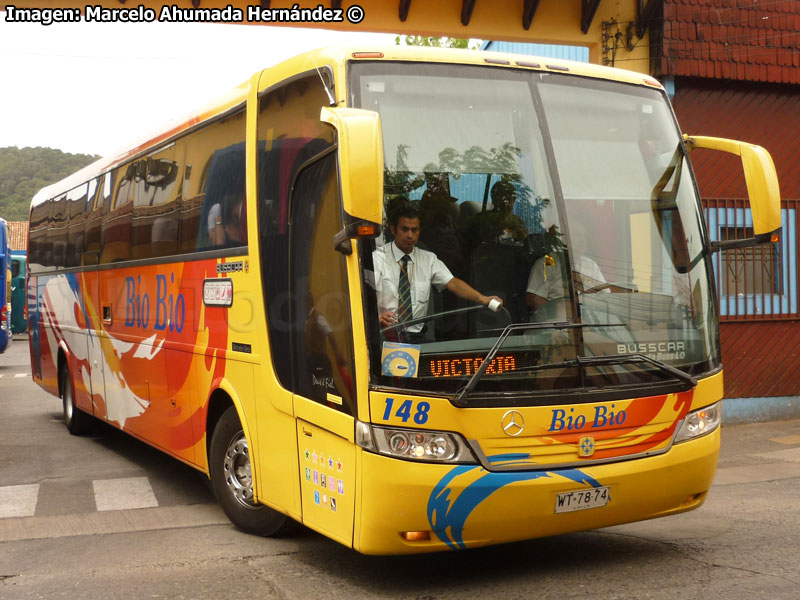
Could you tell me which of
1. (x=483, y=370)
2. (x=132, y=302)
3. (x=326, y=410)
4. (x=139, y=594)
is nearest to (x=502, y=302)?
(x=483, y=370)

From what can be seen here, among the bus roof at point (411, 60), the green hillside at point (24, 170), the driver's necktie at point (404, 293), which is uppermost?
the green hillside at point (24, 170)

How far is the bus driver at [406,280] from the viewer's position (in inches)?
197

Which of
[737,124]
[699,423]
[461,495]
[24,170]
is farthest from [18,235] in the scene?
[461,495]

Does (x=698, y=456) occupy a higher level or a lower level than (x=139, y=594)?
higher

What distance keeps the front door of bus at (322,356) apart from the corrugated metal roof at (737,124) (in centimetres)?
787

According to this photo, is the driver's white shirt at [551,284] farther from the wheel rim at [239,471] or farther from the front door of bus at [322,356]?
the wheel rim at [239,471]

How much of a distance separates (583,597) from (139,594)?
241 centimetres

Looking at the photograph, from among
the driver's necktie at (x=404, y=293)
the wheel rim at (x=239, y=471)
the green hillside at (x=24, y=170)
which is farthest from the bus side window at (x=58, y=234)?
the green hillside at (x=24, y=170)

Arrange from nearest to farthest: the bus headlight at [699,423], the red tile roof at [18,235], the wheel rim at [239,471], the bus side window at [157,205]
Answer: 1. the bus headlight at [699,423]
2. the wheel rim at [239,471]
3. the bus side window at [157,205]
4. the red tile roof at [18,235]

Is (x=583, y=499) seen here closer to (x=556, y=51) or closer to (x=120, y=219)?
(x=120, y=219)

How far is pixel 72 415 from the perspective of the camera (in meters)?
12.1

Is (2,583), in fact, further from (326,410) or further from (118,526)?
(326,410)

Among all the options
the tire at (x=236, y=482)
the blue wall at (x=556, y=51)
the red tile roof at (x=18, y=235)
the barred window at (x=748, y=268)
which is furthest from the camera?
the red tile roof at (x=18, y=235)

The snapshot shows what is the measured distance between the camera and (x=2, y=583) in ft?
19.0
